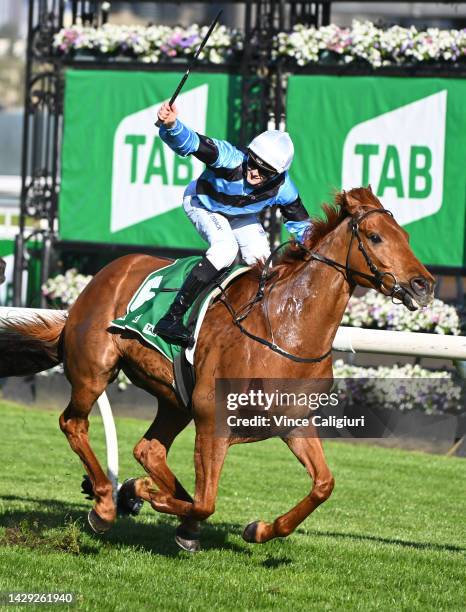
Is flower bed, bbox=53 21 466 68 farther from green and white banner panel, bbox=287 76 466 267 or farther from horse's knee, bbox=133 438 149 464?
horse's knee, bbox=133 438 149 464

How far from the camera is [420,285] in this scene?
539cm

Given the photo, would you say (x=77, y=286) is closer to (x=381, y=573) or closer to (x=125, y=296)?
(x=125, y=296)

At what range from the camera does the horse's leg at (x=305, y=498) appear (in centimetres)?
558

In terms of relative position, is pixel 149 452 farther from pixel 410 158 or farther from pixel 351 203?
pixel 410 158

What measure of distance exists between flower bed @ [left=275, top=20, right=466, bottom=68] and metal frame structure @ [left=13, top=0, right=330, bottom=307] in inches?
10.4

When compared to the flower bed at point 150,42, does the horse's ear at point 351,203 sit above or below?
below

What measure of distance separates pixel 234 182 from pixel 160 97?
6.35 meters

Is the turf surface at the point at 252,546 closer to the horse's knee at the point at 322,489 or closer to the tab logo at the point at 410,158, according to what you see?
the horse's knee at the point at 322,489

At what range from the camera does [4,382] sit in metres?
12.8

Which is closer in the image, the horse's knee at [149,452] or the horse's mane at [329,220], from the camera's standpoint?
the horse's mane at [329,220]

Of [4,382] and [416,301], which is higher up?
[416,301]

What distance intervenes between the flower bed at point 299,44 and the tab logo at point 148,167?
1.73ft

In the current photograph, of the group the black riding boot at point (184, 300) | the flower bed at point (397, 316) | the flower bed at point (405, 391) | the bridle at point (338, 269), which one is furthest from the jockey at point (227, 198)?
the flower bed at point (397, 316)

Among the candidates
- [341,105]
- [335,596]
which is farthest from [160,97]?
[335,596]
